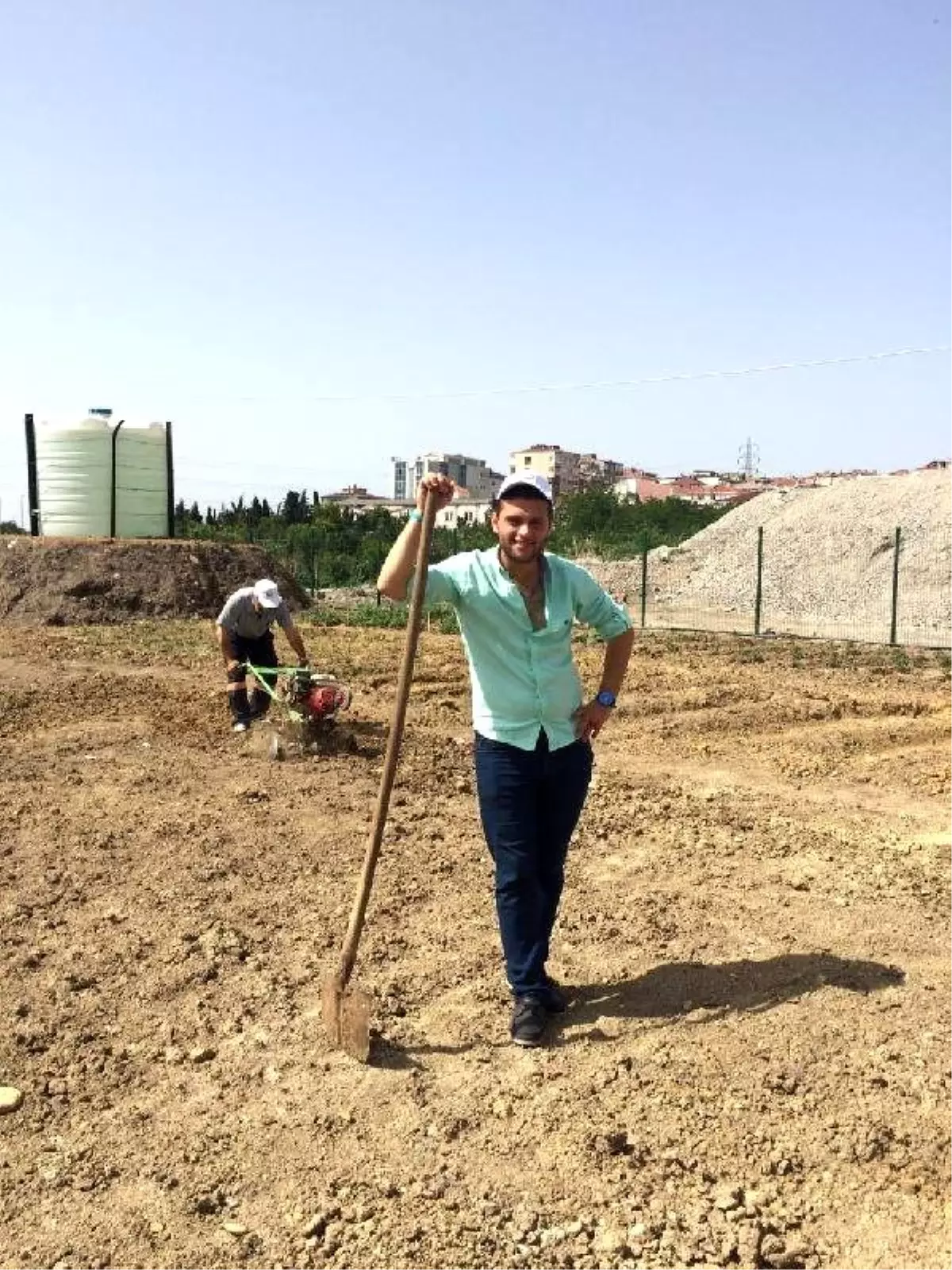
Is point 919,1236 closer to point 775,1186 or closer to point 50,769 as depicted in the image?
point 775,1186

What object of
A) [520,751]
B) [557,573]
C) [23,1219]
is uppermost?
[557,573]

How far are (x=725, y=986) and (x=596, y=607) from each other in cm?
152

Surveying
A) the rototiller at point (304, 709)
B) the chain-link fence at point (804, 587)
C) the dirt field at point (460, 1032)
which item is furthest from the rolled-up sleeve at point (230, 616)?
the chain-link fence at point (804, 587)

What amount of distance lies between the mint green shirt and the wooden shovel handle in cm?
8

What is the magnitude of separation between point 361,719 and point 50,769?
2.57 m

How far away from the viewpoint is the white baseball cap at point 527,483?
320cm

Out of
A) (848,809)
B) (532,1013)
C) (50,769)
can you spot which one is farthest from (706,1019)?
(50,769)

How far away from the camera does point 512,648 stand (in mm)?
3336

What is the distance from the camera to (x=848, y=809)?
246 inches

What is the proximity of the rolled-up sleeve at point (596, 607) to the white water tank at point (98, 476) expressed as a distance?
16.7 meters

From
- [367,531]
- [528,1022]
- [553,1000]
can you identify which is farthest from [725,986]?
[367,531]

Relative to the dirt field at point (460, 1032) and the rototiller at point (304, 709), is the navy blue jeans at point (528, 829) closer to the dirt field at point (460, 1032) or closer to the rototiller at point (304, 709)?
the dirt field at point (460, 1032)

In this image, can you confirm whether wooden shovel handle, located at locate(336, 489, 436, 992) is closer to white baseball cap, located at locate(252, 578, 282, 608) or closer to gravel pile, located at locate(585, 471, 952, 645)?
white baseball cap, located at locate(252, 578, 282, 608)

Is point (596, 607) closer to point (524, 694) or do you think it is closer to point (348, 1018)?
point (524, 694)
